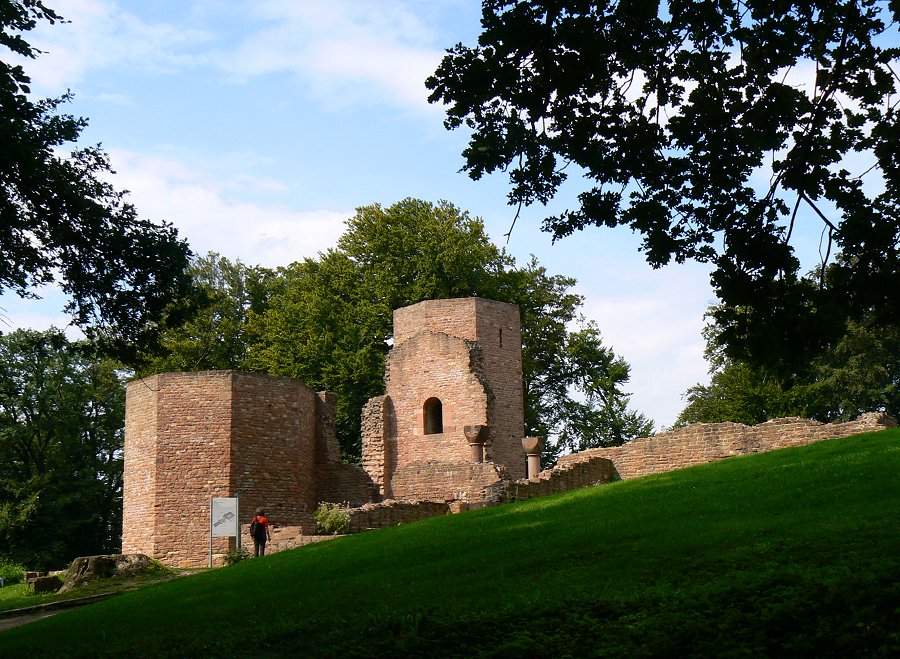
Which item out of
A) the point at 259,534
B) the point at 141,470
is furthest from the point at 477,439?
the point at 259,534

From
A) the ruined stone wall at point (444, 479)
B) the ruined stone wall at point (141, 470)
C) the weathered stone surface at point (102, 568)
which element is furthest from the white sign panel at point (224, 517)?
the ruined stone wall at point (141, 470)

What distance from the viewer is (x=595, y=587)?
453 inches

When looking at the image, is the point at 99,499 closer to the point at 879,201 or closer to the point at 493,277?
the point at 493,277

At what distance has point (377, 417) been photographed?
36.4 metres

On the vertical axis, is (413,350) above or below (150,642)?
above

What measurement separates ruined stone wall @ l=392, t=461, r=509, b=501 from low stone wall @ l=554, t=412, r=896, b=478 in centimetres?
197

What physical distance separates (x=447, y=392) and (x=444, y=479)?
7.05 meters

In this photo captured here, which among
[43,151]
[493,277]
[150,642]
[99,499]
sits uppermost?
[493,277]

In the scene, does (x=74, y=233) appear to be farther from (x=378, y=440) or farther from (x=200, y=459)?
(x=378, y=440)

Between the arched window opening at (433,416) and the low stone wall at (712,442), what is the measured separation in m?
7.84

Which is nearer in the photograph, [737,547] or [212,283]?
[737,547]

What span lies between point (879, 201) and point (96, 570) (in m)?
18.4

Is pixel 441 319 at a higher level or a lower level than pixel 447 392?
higher

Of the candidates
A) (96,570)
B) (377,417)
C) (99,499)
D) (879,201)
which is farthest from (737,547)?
(99,499)
